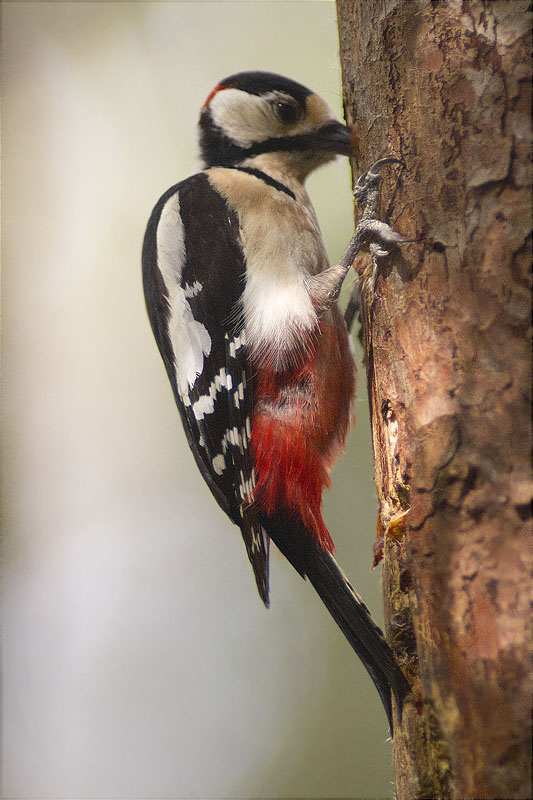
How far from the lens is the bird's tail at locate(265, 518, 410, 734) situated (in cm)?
82

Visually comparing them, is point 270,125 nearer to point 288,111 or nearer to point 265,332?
point 288,111

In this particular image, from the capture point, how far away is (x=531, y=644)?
65 centimetres

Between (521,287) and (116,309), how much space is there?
1051 mm

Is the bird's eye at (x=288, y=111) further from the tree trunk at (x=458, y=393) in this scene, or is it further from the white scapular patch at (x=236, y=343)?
the white scapular patch at (x=236, y=343)

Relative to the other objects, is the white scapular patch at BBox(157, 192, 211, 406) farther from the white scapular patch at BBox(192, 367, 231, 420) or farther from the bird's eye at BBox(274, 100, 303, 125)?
the bird's eye at BBox(274, 100, 303, 125)

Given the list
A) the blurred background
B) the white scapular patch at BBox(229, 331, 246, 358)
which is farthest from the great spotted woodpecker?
the blurred background

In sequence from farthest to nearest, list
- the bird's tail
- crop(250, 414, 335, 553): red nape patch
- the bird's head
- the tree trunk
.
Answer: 1. the bird's head
2. crop(250, 414, 335, 553): red nape patch
3. the bird's tail
4. the tree trunk

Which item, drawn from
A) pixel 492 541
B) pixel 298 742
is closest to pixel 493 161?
pixel 492 541

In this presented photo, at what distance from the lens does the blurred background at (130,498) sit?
4.08 feet

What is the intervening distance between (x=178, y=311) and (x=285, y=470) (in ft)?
1.18

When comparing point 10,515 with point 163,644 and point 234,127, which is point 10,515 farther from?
point 234,127

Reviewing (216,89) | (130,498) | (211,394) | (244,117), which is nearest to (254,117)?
(244,117)

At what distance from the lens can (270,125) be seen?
3.95ft

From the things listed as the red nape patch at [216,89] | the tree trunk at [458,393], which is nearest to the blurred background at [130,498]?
Result: the red nape patch at [216,89]
